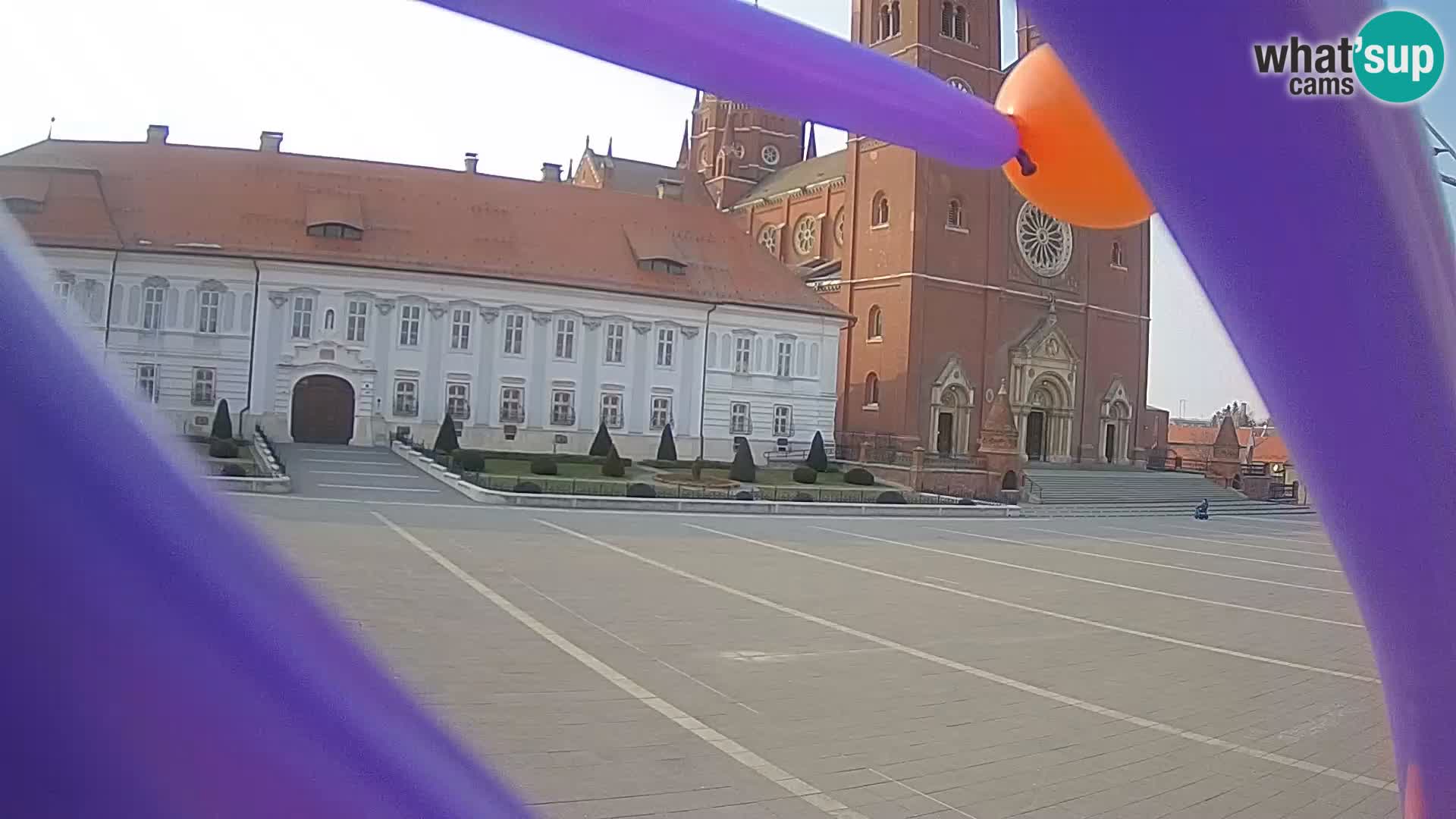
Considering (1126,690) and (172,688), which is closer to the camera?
(172,688)

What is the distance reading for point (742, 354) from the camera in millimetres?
40031

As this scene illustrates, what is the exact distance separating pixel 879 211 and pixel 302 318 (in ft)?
80.4

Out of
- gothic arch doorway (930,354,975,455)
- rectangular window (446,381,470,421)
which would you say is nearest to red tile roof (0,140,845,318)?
rectangular window (446,381,470,421)

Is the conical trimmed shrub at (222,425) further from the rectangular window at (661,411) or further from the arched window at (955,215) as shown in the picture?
the arched window at (955,215)

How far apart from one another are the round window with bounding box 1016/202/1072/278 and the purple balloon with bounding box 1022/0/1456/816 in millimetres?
47031

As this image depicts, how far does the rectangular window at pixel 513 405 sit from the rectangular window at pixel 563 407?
108 cm

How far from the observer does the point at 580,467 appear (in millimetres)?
31094

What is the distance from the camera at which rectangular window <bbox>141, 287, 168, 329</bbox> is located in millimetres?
33625

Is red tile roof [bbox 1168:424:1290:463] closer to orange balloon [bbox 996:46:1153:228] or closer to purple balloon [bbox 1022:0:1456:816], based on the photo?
orange balloon [bbox 996:46:1153:228]

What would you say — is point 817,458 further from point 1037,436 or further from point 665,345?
point 1037,436

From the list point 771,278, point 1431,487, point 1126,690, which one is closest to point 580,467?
point 771,278

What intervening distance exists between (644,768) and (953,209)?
42.1m

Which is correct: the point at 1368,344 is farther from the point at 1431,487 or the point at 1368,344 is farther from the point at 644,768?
the point at 644,768

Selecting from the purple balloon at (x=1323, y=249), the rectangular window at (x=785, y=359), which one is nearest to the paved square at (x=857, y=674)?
the purple balloon at (x=1323, y=249)
